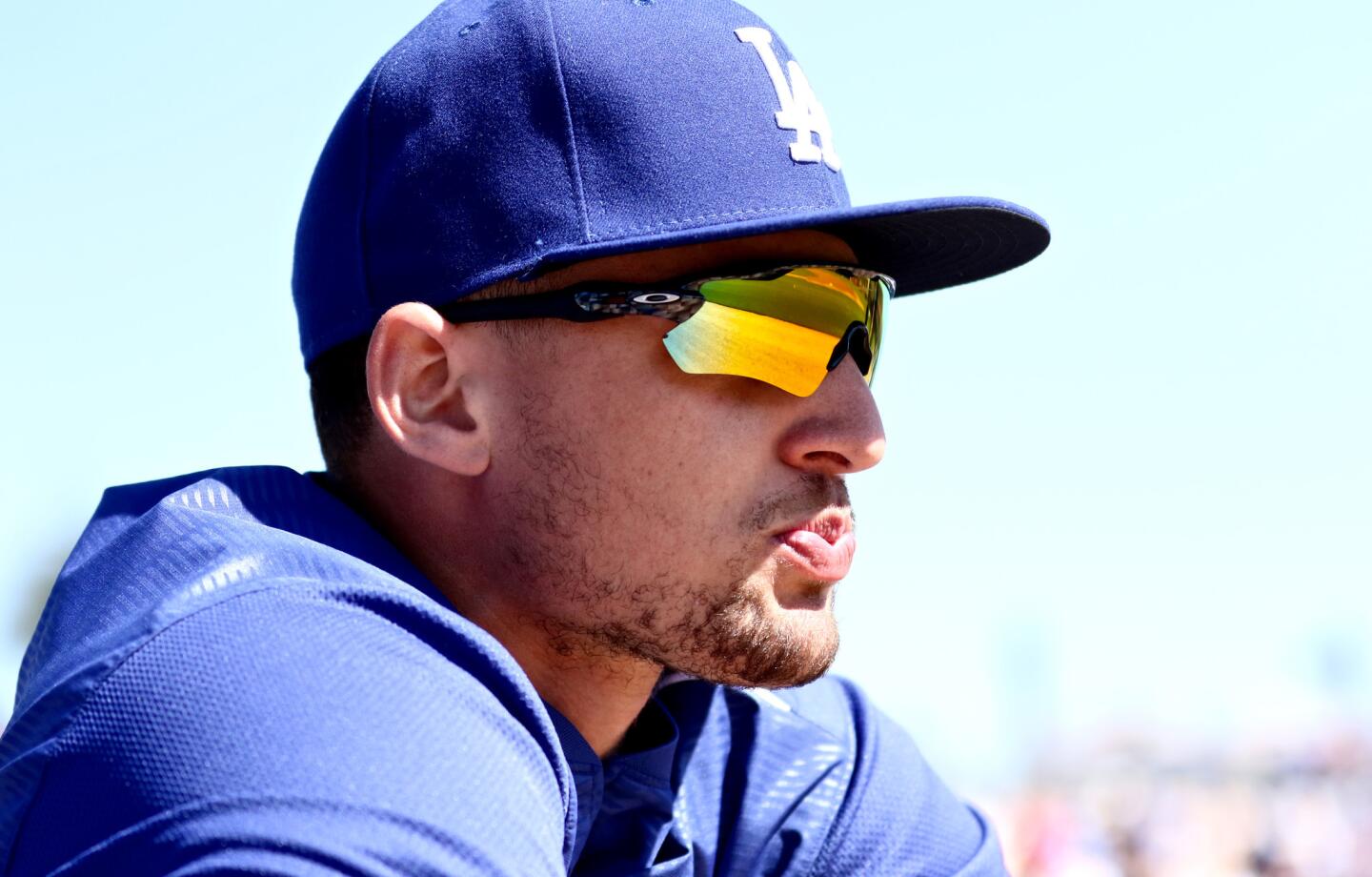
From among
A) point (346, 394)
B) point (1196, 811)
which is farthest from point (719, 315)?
point (1196, 811)

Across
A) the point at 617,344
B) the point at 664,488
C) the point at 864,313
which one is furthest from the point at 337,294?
the point at 864,313

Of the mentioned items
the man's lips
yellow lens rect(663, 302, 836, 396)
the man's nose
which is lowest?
the man's lips

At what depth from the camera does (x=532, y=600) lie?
2643 millimetres

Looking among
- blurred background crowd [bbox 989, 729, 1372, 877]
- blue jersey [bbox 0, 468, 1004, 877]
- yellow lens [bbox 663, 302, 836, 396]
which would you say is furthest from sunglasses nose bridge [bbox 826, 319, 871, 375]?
blurred background crowd [bbox 989, 729, 1372, 877]

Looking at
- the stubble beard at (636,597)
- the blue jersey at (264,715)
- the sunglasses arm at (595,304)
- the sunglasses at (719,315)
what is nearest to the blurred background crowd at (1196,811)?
the stubble beard at (636,597)

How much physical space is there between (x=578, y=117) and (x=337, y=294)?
0.54 m

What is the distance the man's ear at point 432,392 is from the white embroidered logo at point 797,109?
64 cm

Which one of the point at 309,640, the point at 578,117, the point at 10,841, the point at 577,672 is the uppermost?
the point at 578,117

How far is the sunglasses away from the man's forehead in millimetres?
27

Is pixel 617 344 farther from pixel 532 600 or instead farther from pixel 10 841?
pixel 10 841

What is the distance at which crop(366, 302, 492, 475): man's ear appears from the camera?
8.64 ft

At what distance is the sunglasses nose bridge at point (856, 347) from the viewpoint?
107 inches

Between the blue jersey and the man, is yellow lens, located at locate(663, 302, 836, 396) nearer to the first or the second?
the man

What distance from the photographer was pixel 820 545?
8.71ft
